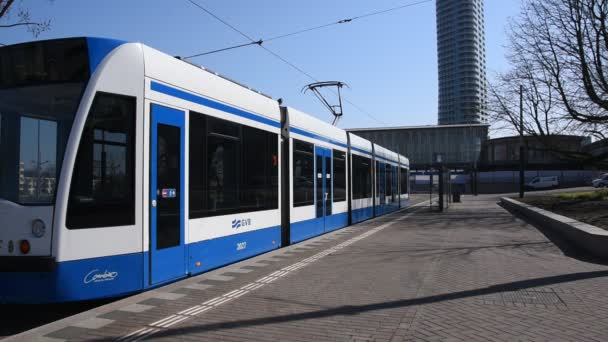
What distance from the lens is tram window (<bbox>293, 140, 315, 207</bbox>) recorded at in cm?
1209

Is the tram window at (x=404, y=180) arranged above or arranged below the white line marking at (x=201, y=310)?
above

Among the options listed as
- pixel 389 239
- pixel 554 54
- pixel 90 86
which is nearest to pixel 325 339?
pixel 90 86

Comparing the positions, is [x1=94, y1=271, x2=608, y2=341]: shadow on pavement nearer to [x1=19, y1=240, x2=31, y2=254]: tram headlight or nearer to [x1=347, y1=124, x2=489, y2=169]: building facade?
[x1=19, y1=240, x2=31, y2=254]: tram headlight

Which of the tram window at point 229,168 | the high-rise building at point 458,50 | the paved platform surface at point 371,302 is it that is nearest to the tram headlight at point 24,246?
the paved platform surface at point 371,302

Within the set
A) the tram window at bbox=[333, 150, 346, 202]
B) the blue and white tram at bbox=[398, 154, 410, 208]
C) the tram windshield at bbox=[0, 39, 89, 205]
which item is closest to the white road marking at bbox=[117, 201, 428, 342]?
the tram windshield at bbox=[0, 39, 89, 205]

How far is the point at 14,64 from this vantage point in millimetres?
6234

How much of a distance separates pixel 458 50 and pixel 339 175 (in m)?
81.7

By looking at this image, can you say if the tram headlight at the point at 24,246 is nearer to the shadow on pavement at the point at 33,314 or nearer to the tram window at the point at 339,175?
the shadow on pavement at the point at 33,314

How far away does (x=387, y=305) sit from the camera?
650 cm

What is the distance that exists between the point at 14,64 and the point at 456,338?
19.2 ft

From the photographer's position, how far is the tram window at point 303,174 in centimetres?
1209

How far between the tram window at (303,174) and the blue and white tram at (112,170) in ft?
9.23

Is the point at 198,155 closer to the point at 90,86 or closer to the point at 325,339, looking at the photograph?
the point at 90,86

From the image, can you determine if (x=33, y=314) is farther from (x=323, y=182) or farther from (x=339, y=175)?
(x=339, y=175)
